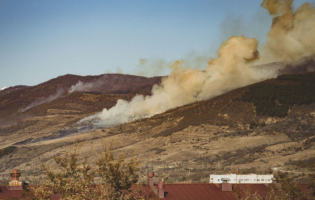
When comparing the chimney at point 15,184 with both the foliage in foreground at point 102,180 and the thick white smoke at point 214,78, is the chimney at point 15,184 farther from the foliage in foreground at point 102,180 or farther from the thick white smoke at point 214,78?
the thick white smoke at point 214,78

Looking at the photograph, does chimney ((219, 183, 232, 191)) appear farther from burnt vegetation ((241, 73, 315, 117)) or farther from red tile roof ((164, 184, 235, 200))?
burnt vegetation ((241, 73, 315, 117))

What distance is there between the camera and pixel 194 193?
3881cm

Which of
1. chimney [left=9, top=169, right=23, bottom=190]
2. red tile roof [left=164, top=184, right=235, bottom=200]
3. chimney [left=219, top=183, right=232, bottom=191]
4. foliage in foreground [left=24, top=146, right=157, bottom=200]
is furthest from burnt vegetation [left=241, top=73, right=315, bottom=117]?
foliage in foreground [left=24, top=146, right=157, bottom=200]

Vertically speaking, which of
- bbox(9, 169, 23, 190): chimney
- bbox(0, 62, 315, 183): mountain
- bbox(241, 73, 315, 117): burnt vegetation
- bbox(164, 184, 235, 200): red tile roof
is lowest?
bbox(164, 184, 235, 200): red tile roof

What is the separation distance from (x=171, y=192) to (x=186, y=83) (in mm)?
91190

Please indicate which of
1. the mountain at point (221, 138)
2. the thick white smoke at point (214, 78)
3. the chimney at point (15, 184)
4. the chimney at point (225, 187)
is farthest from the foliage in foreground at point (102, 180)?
the thick white smoke at point (214, 78)

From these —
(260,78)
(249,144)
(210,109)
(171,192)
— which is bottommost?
(171,192)

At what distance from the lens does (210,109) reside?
11331 cm

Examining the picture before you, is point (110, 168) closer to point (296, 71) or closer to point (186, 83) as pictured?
point (186, 83)

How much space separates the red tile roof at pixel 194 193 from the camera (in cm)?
3816

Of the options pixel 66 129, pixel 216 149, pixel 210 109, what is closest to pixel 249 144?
pixel 216 149

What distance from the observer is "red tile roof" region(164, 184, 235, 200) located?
125 ft

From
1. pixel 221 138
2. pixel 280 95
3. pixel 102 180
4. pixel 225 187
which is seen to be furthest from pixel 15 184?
pixel 280 95

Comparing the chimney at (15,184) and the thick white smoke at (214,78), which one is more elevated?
the thick white smoke at (214,78)
